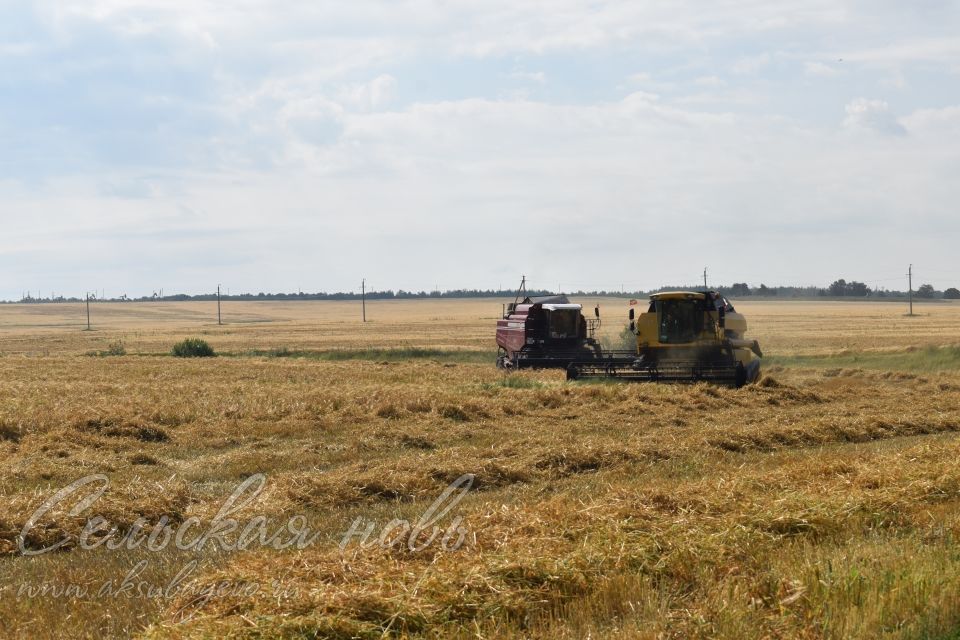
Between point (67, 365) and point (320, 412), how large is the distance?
23181 millimetres

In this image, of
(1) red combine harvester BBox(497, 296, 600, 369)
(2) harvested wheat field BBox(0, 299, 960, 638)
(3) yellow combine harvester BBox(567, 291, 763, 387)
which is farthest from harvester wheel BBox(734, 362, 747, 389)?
(1) red combine harvester BBox(497, 296, 600, 369)

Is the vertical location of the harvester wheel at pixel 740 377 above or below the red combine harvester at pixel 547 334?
below

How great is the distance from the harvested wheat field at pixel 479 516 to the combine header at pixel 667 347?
14.1 feet

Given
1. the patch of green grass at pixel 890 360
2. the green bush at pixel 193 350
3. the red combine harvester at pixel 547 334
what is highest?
the red combine harvester at pixel 547 334

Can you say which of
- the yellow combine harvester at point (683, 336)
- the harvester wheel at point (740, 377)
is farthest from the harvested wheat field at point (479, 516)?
the yellow combine harvester at point (683, 336)

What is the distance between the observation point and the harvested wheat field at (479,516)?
20.0 feet

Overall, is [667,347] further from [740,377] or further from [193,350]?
[193,350]

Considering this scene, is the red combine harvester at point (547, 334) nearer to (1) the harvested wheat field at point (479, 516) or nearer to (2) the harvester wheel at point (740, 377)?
(2) the harvester wheel at point (740, 377)

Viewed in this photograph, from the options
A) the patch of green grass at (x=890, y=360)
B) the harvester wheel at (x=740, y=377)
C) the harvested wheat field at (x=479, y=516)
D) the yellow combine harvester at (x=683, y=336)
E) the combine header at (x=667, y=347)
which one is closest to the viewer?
the harvested wheat field at (x=479, y=516)

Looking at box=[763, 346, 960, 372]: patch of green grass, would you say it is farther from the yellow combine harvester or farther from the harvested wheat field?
the harvested wheat field

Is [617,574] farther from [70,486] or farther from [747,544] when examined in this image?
[70,486]

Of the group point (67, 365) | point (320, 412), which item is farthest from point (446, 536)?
point (67, 365)

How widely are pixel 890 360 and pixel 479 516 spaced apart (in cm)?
3489

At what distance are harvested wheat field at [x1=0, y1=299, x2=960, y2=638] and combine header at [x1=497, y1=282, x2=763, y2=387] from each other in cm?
429
